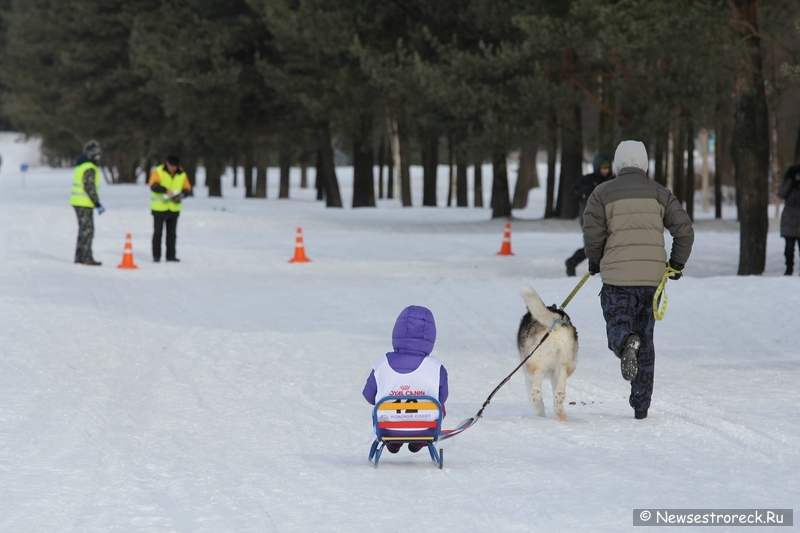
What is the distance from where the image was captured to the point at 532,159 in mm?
56469

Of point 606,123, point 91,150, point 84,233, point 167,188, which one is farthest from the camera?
point 606,123

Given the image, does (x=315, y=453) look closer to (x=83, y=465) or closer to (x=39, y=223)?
(x=83, y=465)

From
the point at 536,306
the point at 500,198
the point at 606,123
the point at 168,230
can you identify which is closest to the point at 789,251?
the point at 168,230

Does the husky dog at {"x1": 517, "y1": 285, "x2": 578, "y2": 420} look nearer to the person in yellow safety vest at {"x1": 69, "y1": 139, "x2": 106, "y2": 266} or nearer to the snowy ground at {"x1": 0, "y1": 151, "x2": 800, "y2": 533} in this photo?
the snowy ground at {"x1": 0, "y1": 151, "x2": 800, "y2": 533}

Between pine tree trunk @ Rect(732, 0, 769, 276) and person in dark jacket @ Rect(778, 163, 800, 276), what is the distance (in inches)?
13.1

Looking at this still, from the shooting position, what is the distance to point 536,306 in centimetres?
752

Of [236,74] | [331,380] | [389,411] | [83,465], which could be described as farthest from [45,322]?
[236,74]

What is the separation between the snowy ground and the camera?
5.68m

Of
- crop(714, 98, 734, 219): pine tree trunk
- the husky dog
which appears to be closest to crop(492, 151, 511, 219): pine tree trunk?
crop(714, 98, 734, 219): pine tree trunk

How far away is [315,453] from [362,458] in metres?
0.32

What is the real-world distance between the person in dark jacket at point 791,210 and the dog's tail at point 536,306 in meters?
11.7

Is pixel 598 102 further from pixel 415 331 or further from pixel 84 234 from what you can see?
pixel 415 331

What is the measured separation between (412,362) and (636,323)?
2125 millimetres

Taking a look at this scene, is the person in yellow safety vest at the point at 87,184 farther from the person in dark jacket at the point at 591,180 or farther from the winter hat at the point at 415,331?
the winter hat at the point at 415,331
